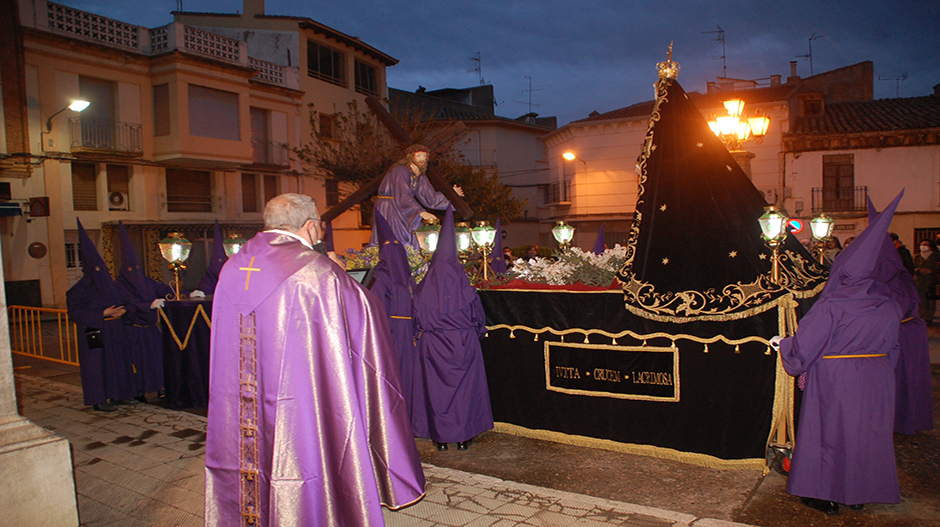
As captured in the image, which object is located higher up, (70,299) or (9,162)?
(9,162)

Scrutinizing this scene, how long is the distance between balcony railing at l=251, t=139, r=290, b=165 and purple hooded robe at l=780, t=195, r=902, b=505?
75.6 ft

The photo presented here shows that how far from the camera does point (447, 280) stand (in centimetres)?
554

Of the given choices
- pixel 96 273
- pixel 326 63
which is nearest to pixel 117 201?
pixel 326 63

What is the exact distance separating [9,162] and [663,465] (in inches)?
785

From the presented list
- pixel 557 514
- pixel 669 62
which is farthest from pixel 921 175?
pixel 557 514

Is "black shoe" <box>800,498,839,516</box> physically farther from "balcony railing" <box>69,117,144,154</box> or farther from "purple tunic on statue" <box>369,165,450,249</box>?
"balcony railing" <box>69,117,144,154</box>

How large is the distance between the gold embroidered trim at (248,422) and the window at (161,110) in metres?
20.6

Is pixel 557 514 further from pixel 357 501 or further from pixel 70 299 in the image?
pixel 70 299

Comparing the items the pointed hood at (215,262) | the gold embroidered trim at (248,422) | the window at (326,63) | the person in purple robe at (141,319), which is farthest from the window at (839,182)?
the gold embroidered trim at (248,422)

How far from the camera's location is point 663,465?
5.04 metres

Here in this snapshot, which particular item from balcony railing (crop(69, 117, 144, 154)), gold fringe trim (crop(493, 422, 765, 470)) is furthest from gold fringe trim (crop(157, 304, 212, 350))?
balcony railing (crop(69, 117, 144, 154))

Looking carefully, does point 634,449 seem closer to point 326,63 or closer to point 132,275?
point 132,275

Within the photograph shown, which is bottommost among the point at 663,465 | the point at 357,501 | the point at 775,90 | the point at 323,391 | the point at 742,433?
the point at 663,465

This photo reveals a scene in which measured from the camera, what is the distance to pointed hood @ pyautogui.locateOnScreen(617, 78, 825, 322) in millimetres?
4797
